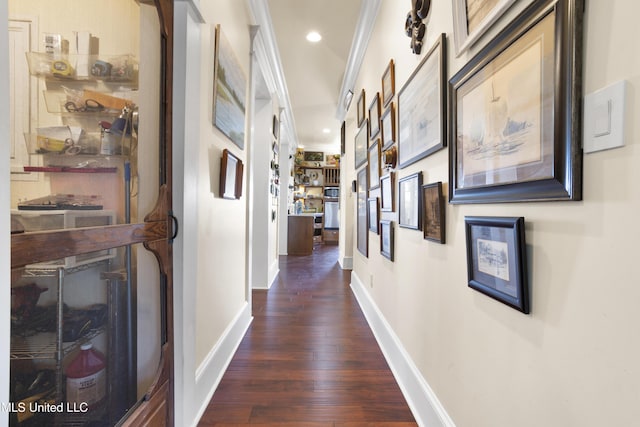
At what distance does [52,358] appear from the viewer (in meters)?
0.73

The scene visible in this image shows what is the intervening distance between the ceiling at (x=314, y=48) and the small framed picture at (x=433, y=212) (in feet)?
7.20

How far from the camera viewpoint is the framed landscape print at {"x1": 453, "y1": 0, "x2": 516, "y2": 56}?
2.70 feet

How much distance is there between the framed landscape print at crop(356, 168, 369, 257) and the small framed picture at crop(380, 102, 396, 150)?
2.67 ft

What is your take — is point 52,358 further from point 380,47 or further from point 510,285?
point 380,47

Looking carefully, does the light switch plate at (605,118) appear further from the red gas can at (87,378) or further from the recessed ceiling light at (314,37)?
the recessed ceiling light at (314,37)

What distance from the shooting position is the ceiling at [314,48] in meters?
2.63

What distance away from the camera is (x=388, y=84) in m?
2.02

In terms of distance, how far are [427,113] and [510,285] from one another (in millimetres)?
867

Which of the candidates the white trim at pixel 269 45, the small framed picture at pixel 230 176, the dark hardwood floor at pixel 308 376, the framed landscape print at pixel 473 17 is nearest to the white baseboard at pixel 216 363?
the dark hardwood floor at pixel 308 376

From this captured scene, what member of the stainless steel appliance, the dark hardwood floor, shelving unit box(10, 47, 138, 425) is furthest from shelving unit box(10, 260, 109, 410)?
the stainless steel appliance

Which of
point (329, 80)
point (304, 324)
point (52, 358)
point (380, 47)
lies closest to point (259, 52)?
point (380, 47)

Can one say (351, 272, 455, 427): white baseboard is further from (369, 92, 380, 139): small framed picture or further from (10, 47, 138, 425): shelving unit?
(369, 92, 380, 139): small framed picture

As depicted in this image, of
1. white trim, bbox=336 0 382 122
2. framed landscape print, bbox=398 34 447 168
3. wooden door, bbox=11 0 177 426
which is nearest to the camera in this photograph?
wooden door, bbox=11 0 177 426

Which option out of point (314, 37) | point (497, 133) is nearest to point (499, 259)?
point (497, 133)
